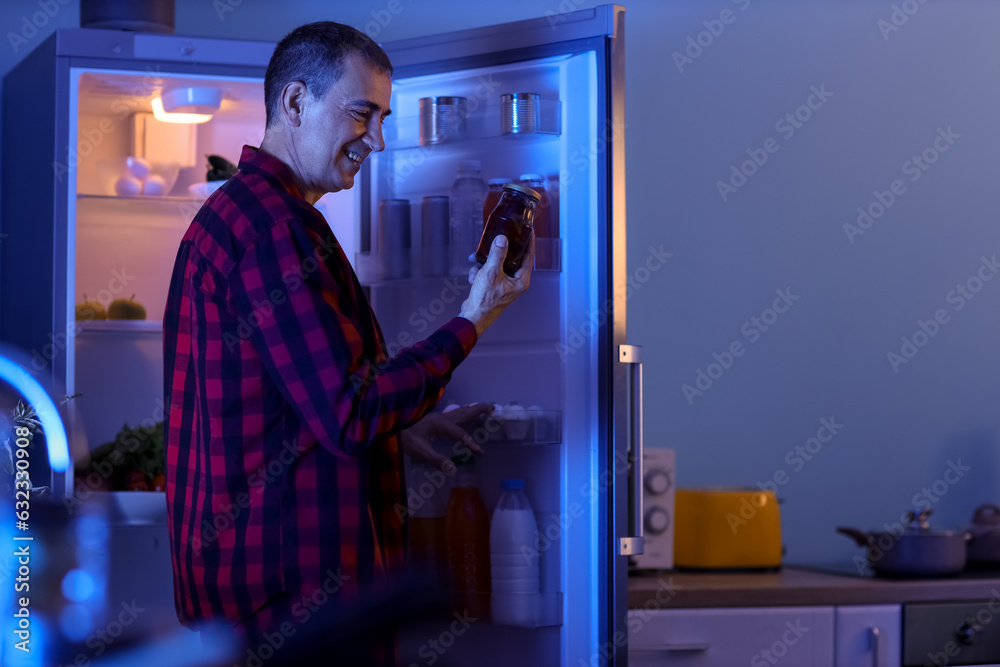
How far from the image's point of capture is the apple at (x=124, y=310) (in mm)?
2301

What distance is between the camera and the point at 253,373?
1.28 metres

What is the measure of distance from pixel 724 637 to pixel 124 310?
140 centimetres

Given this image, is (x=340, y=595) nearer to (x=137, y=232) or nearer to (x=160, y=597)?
(x=160, y=597)

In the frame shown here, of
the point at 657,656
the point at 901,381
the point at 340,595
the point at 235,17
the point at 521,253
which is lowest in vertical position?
the point at 657,656

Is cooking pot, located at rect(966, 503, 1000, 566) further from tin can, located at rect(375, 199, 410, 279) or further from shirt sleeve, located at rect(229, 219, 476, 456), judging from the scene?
shirt sleeve, located at rect(229, 219, 476, 456)

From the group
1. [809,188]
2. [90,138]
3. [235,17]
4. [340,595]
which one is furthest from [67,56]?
[809,188]

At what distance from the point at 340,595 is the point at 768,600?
1254 mm

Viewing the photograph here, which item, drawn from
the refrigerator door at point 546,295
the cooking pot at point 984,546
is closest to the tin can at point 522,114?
the refrigerator door at point 546,295

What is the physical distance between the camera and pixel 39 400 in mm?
1495

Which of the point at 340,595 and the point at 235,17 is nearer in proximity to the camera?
the point at 340,595

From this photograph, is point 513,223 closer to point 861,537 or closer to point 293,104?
point 293,104

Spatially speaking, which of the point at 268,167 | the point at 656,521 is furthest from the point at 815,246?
the point at 268,167

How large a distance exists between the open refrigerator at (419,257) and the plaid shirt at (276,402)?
470mm

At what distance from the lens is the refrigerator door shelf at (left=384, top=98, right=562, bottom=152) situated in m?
1.86
